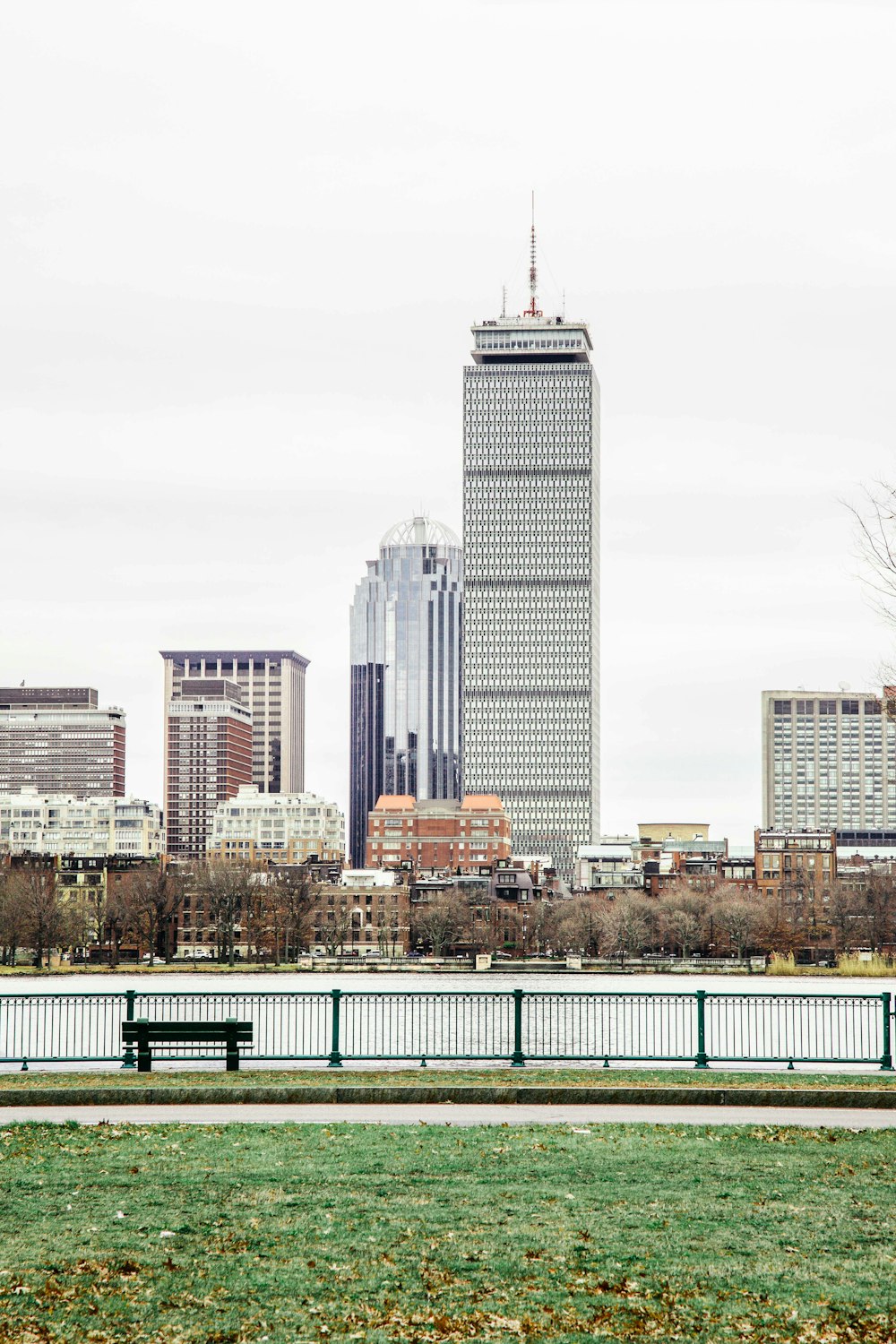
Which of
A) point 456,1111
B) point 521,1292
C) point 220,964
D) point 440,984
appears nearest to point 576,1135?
point 456,1111

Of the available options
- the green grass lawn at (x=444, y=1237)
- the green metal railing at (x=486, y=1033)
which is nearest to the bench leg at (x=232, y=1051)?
the green metal railing at (x=486, y=1033)

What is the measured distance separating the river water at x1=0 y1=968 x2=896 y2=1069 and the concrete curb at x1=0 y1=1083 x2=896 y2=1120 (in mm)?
3266

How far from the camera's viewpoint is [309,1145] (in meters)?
19.4

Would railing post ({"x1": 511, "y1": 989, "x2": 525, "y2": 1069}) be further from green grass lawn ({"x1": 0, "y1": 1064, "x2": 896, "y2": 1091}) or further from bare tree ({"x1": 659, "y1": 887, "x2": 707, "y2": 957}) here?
bare tree ({"x1": 659, "y1": 887, "x2": 707, "y2": 957})

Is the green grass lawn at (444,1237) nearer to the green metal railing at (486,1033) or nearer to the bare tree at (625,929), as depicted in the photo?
the green metal railing at (486,1033)

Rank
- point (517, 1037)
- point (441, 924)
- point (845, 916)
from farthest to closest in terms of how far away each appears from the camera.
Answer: point (845, 916)
point (441, 924)
point (517, 1037)

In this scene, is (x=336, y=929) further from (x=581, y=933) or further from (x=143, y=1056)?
(x=143, y=1056)

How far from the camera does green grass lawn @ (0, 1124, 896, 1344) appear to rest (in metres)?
12.4

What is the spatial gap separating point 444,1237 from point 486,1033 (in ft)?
189

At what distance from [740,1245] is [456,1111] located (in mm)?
9475

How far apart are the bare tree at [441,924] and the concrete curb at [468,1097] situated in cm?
15529

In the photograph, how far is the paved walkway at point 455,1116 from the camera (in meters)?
22.3

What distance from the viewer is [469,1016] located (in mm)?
92688

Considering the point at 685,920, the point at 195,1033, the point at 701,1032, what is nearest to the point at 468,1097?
the point at 195,1033
